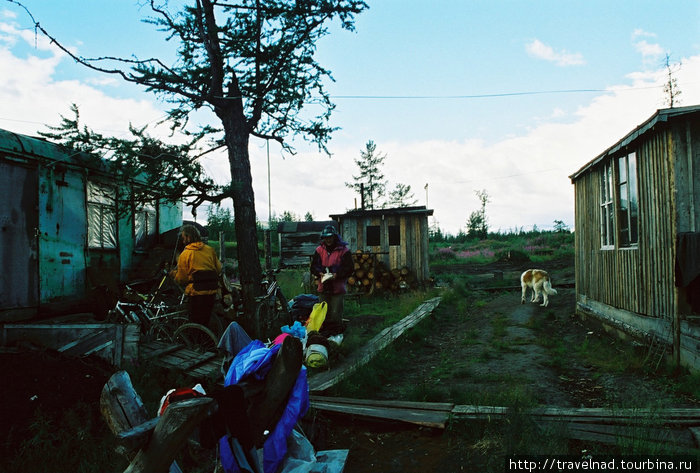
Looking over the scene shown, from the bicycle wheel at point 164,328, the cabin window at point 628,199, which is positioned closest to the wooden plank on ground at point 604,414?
the cabin window at point 628,199

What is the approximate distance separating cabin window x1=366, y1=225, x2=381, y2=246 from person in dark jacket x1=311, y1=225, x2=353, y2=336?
10.1 metres

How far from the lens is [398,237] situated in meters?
17.8

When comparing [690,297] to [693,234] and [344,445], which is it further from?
[344,445]

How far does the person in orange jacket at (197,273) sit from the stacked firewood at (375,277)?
414 inches

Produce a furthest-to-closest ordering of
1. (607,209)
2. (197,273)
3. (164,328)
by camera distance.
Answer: (607,209) < (164,328) < (197,273)

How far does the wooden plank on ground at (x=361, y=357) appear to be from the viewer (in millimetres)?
5746

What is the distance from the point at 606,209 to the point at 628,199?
1318mm

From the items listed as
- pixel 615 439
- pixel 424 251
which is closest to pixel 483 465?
pixel 615 439

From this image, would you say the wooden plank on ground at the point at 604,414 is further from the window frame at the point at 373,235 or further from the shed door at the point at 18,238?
the window frame at the point at 373,235

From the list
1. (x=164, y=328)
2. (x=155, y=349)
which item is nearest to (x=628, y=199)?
(x=155, y=349)

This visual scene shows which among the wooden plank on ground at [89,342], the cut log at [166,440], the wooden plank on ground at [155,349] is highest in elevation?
the cut log at [166,440]

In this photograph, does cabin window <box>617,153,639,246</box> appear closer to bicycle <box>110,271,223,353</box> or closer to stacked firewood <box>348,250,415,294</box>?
bicycle <box>110,271,223,353</box>

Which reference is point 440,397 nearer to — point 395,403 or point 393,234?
point 395,403

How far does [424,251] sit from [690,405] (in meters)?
13.1
